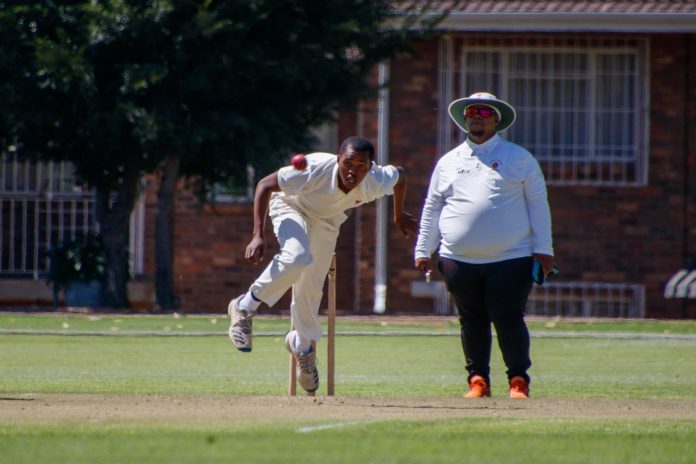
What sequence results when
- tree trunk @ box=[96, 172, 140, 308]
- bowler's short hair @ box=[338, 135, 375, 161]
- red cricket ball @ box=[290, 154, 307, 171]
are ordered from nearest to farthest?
red cricket ball @ box=[290, 154, 307, 171] → bowler's short hair @ box=[338, 135, 375, 161] → tree trunk @ box=[96, 172, 140, 308]

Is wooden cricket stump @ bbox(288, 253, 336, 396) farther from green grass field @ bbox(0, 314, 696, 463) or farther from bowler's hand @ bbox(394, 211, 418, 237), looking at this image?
bowler's hand @ bbox(394, 211, 418, 237)

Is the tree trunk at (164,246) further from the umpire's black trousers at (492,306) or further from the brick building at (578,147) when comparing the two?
the umpire's black trousers at (492,306)

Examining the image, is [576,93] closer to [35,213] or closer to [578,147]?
[578,147]

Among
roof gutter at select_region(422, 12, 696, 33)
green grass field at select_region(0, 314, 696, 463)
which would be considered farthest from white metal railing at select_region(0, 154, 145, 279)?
roof gutter at select_region(422, 12, 696, 33)

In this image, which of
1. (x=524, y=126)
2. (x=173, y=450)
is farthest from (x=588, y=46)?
(x=173, y=450)

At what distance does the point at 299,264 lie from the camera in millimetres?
8836

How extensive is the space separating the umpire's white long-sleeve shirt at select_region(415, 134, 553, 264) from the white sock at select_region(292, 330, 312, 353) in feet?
3.51

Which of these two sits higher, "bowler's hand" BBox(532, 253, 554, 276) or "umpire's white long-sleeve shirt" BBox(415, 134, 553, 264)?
"umpire's white long-sleeve shirt" BBox(415, 134, 553, 264)

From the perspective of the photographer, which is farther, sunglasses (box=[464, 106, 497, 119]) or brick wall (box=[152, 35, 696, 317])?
brick wall (box=[152, 35, 696, 317])

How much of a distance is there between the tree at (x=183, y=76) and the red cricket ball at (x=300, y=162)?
887 cm

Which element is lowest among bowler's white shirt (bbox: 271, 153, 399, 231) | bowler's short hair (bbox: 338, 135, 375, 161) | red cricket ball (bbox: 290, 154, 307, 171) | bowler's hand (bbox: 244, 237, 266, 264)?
bowler's hand (bbox: 244, 237, 266, 264)

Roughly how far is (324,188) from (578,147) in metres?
12.9

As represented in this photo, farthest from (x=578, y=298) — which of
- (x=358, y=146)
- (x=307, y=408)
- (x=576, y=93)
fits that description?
(x=307, y=408)

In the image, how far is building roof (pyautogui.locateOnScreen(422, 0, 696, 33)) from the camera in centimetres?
2022
